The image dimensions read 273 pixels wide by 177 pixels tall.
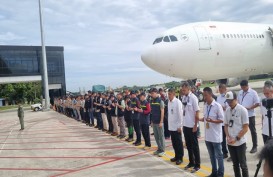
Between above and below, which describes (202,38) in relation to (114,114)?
above

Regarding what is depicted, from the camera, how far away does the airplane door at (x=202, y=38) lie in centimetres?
1975

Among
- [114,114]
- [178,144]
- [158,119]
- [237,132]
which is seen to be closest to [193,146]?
[178,144]

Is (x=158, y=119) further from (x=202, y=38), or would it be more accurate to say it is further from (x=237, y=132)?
(x=202, y=38)

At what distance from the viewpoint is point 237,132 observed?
5988mm

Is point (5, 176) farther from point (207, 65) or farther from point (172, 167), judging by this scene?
point (207, 65)

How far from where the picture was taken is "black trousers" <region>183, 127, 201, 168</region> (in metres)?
7.12

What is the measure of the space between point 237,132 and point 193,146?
1411 mm

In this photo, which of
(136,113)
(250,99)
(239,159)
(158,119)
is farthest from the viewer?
(136,113)

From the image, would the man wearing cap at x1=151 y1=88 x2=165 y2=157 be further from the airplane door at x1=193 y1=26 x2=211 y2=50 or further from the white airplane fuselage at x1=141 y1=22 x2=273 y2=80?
the airplane door at x1=193 y1=26 x2=211 y2=50

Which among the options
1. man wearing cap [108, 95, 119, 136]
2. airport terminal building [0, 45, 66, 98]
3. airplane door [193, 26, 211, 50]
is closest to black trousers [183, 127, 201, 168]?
man wearing cap [108, 95, 119, 136]

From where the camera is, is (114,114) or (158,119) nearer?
(158,119)

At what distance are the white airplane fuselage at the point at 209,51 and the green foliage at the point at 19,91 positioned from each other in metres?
68.6

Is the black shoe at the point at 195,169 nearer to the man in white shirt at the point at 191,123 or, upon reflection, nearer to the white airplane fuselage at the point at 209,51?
the man in white shirt at the point at 191,123

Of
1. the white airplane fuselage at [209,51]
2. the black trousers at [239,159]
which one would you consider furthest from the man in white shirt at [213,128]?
the white airplane fuselage at [209,51]
